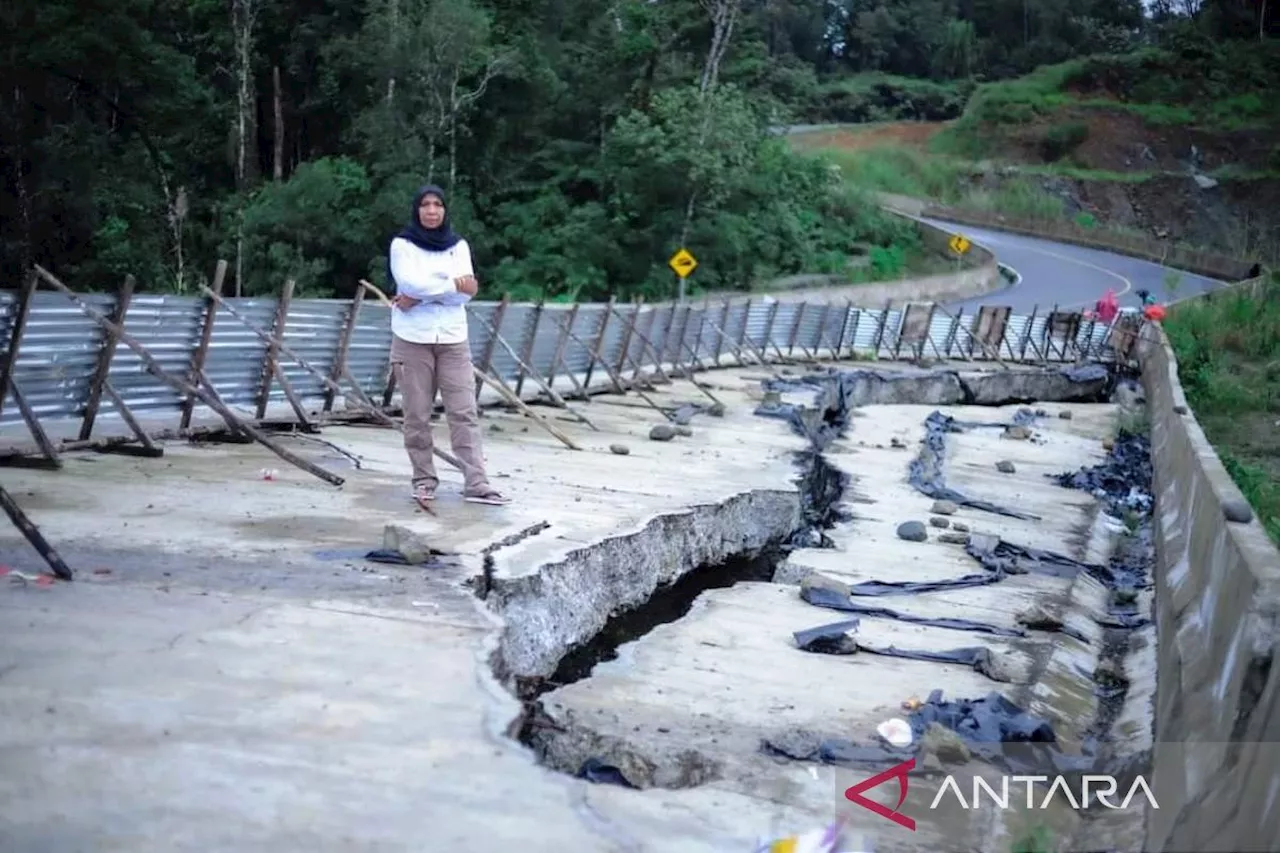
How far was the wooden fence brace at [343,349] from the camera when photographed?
38.1 ft

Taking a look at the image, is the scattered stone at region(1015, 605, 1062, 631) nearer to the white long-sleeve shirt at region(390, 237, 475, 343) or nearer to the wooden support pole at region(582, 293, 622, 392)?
the white long-sleeve shirt at region(390, 237, 475, 343)

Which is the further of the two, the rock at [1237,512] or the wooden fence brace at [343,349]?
the wooden fence brace at [343,349]

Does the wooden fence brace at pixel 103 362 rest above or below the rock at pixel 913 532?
above

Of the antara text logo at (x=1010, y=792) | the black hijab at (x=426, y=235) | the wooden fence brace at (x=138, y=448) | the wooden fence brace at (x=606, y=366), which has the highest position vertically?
the black hijab at (x=426, y=235)

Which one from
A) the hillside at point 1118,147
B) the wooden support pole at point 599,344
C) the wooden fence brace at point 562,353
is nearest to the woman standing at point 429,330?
the wooden fence brace at point 562,353

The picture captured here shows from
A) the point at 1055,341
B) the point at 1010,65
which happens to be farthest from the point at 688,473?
the point at 1010,65

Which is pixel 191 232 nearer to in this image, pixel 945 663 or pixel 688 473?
pixel 688 473

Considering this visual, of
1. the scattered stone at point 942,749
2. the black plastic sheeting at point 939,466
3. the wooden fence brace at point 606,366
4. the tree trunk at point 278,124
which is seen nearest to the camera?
the scattered stone at point 942,749

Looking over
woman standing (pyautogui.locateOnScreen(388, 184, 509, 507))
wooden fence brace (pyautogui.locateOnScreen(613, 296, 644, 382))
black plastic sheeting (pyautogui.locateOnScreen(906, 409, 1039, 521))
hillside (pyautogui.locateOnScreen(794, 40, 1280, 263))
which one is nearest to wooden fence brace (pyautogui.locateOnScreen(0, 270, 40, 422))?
woman standing (pyautogui.locateOnScreen(388, 184, 509, 507))

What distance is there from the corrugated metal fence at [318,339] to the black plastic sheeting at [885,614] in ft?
15.8

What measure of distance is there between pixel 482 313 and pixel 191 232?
24.5 m

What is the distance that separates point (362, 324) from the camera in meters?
12.3

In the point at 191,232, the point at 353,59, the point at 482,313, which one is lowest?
the point at 191,232

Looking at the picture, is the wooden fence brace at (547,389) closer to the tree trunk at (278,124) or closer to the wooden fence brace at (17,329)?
the wooden fence brace at (17,329)
